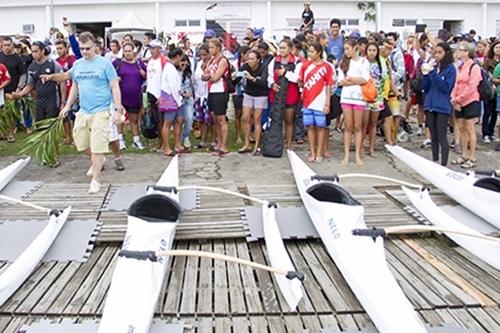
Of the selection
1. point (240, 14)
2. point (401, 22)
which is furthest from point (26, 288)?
point (401, 22)

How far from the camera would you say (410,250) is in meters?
5.48

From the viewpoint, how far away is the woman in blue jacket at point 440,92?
27.2 ft

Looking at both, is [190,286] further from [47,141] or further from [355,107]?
[47,141]

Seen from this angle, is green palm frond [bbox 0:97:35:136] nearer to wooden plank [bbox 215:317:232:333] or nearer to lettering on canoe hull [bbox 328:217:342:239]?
lettering on canoe hull [bbox 328:217:342:239]

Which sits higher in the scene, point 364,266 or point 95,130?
point 95,130

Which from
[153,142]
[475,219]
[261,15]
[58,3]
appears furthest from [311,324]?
[58,3]

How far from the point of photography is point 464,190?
20.9 ft

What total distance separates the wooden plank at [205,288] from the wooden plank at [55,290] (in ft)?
3.68

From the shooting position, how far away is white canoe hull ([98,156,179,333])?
143 inches

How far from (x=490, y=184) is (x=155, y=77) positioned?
5.49m

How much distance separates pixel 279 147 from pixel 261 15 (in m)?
19.4

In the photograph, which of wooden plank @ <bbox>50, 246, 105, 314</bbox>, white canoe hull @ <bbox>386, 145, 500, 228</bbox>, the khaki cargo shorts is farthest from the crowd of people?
wooden plank @ <bbox>50, 246, 105, 314</bbox>

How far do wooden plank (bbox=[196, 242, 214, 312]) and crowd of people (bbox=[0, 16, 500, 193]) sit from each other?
106 inches

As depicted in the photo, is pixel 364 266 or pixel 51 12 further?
pixel 51 12
